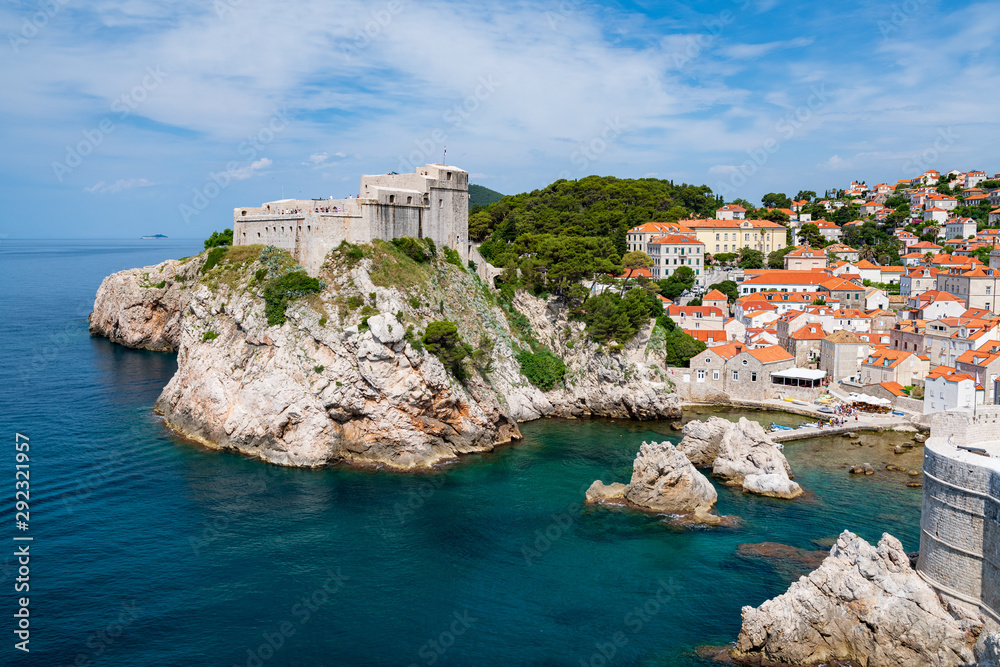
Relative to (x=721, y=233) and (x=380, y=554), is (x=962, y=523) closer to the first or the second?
(x=380, y=554)

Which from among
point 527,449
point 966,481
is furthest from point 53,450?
point 966,481

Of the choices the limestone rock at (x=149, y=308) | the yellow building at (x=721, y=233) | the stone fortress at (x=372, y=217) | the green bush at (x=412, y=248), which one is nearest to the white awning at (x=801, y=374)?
the stone fortress at (x=372, y=217)

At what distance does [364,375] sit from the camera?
34.8m

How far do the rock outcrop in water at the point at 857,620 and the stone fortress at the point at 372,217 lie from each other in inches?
1179

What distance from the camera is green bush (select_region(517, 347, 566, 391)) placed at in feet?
145

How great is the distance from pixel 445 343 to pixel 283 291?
941 cm

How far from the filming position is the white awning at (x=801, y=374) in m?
47.0

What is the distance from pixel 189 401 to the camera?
37719 millimetres

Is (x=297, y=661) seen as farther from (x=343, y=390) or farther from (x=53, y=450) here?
(x=53, y=450)

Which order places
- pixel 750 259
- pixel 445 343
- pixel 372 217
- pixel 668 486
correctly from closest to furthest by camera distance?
pixel 668 486
pixel 445 343
pixel 372 217
pixel 750 259

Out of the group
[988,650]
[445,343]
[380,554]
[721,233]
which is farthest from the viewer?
[721,233]

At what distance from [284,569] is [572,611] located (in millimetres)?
9855

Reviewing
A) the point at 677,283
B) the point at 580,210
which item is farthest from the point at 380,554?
the point at 580,210

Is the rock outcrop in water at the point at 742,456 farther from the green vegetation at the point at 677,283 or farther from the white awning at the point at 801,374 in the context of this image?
the green vegetation at the point at 677,283
